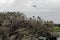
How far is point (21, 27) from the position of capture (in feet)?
48.5

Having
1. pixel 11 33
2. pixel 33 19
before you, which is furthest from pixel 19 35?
pixel 33 19

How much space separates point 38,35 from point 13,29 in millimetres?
1669

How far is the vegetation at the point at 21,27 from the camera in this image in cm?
1436

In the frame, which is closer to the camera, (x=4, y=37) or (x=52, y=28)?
(x=4, y=37)

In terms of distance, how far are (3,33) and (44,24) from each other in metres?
3.01

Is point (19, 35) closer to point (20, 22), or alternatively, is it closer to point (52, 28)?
point (20, 22)

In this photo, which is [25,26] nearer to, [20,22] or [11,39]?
[20,22]

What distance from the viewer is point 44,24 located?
1566 cm

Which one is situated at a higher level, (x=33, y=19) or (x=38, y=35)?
(x=33, y=19)

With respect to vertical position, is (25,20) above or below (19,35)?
above

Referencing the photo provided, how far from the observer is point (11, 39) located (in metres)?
14.0

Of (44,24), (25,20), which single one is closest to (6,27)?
(25,20)

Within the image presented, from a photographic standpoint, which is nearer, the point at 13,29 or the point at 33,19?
the point at 13,29

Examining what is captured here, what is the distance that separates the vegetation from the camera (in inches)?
565
